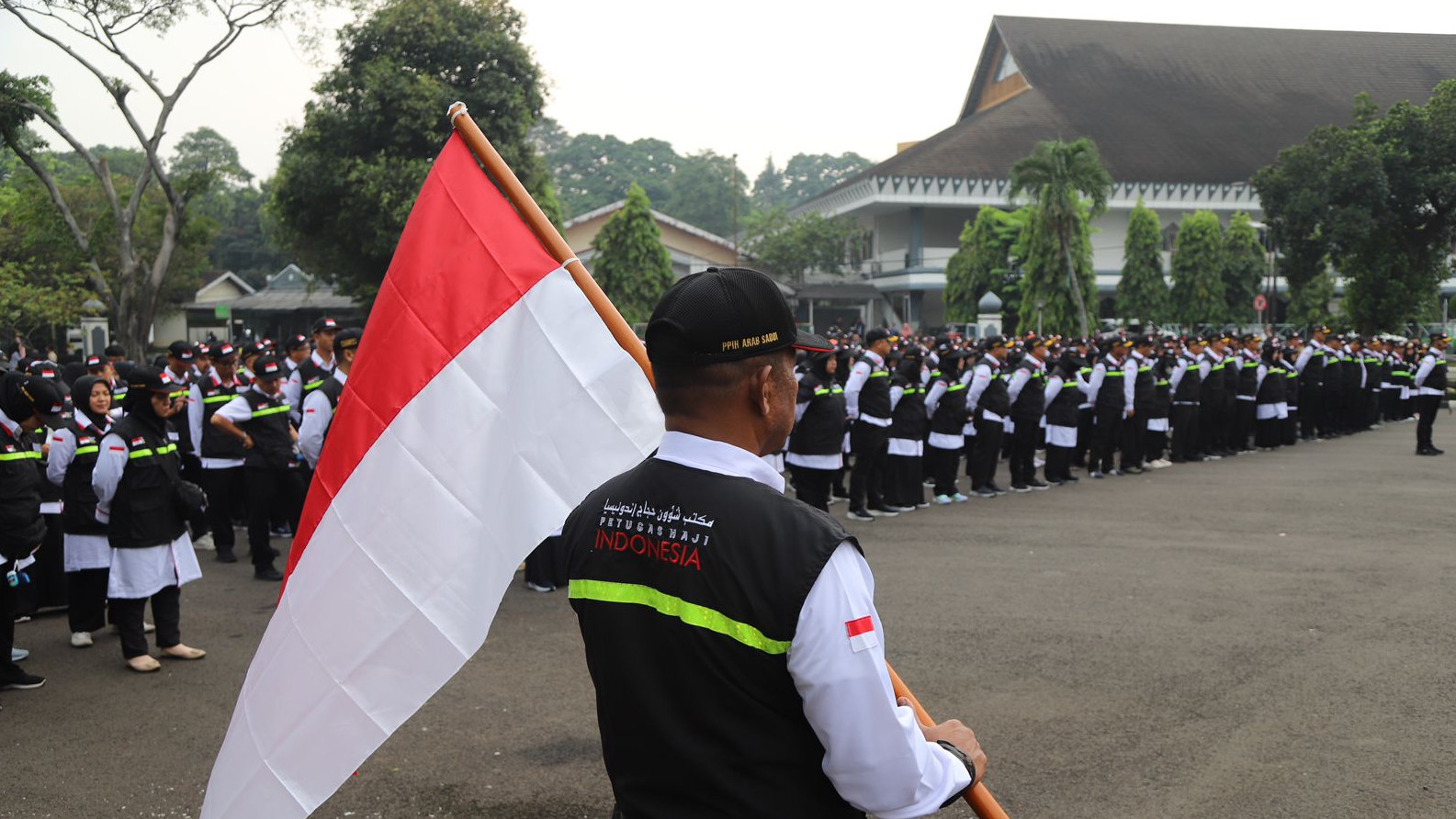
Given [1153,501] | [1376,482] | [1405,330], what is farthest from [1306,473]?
[1405,330]

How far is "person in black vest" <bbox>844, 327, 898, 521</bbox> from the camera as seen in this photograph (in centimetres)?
1260

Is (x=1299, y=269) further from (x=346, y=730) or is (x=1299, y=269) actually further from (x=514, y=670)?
(x=346, y=730)

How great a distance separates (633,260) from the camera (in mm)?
38156

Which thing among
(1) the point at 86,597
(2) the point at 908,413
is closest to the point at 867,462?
(2) the point at 908,413

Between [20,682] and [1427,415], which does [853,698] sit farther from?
[1427,415]

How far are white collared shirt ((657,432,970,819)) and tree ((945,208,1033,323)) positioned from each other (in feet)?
145

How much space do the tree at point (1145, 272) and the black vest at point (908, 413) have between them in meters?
37.9

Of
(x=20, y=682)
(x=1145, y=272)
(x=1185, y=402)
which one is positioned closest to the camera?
(x=20, y=682)

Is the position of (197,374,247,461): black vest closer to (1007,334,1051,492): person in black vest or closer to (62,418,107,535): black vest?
(62,418,107,535): black vest

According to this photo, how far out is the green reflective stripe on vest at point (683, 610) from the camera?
6.73 feet

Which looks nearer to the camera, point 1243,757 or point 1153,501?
point 1243,757

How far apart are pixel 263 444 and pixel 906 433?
22.6 feet

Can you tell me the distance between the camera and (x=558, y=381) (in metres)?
3.35

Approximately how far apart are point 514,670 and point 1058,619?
3801 mm
